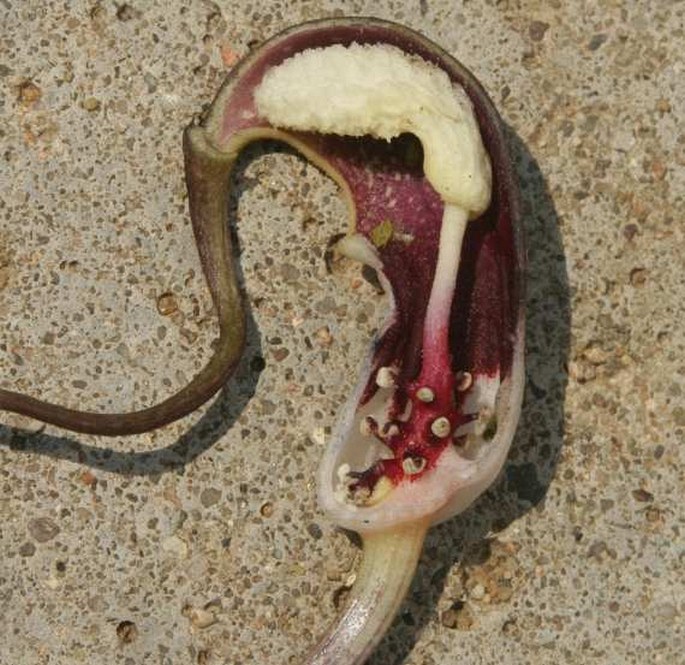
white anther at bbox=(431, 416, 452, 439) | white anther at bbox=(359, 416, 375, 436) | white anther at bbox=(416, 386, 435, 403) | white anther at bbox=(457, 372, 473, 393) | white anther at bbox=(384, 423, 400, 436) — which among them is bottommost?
white anther at bbox=(359, 416, 375, 436)

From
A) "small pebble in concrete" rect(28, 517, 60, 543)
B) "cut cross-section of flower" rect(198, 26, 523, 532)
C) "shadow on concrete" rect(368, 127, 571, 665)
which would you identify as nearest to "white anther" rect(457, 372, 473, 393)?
"cut cross-section of flower" rect(198, 26, 523, 532)

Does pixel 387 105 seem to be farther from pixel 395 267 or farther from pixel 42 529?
pixel 42 529

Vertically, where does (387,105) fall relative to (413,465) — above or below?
above

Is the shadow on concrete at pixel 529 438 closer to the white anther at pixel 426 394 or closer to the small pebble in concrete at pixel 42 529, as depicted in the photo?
the white anther at pixel 426 394

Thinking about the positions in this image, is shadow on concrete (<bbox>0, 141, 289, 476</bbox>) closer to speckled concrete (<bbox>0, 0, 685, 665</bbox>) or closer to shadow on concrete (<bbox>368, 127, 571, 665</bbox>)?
speckled concrete (<bbox>0, 0, 685, 665</bbox>)

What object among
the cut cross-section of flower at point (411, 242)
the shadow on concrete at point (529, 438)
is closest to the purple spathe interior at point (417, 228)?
the cut cross-section of flower at point (411, 242)

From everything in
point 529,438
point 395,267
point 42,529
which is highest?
point 395,267

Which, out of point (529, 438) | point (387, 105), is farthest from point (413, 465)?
point (387, 105)
